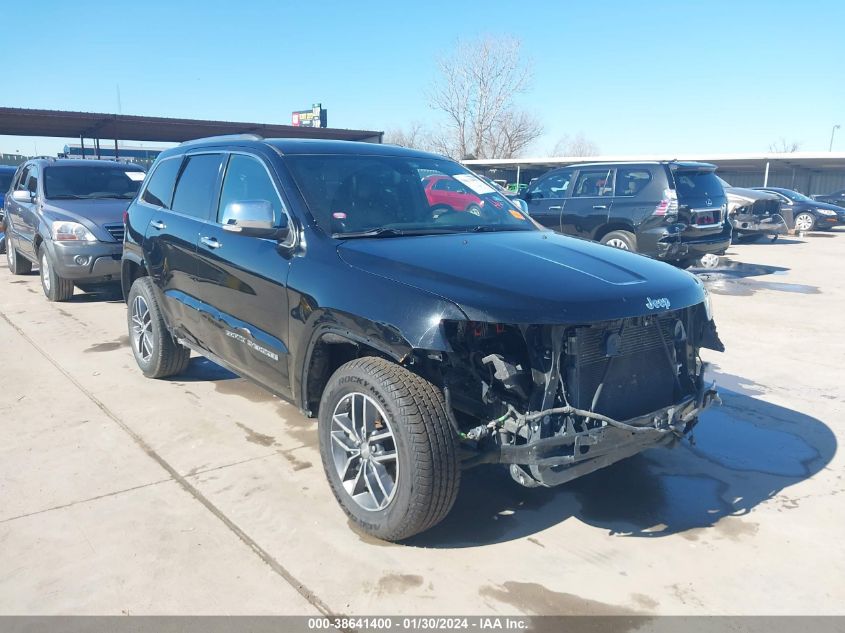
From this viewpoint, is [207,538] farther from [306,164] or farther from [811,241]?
[811,241]

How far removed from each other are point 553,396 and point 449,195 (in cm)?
194

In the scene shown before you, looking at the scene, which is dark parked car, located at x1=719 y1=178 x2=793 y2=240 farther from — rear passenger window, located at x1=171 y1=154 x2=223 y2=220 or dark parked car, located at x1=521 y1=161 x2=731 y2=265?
rear passenger window, located at x1=171 y1=154 x2=223 y2=220

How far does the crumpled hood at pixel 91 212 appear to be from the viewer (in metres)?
8.71

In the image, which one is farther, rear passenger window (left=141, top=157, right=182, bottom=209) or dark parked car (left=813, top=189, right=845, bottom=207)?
dark parked car (left=813, top=189, right=845, bottom=207)

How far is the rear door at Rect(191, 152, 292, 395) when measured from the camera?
384cm

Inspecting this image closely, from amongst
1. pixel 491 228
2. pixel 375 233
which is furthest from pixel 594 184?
pixel 375 233

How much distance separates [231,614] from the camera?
9.08 feet

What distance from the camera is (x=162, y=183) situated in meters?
5.49

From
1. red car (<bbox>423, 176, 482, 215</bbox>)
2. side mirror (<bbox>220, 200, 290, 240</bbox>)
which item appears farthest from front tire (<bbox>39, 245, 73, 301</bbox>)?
red car (<bbox>423, 176, 482, 215</bbox>)

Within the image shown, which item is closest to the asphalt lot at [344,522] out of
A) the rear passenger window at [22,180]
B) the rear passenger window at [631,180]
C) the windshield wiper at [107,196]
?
the windshield wiper at [107,196]

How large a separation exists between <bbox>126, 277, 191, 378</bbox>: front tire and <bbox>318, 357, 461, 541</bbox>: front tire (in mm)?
2461

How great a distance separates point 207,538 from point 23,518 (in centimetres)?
101

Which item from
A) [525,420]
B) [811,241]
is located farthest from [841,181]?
[525,420]

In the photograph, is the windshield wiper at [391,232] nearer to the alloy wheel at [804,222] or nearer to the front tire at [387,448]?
the front tire at [387,448]
